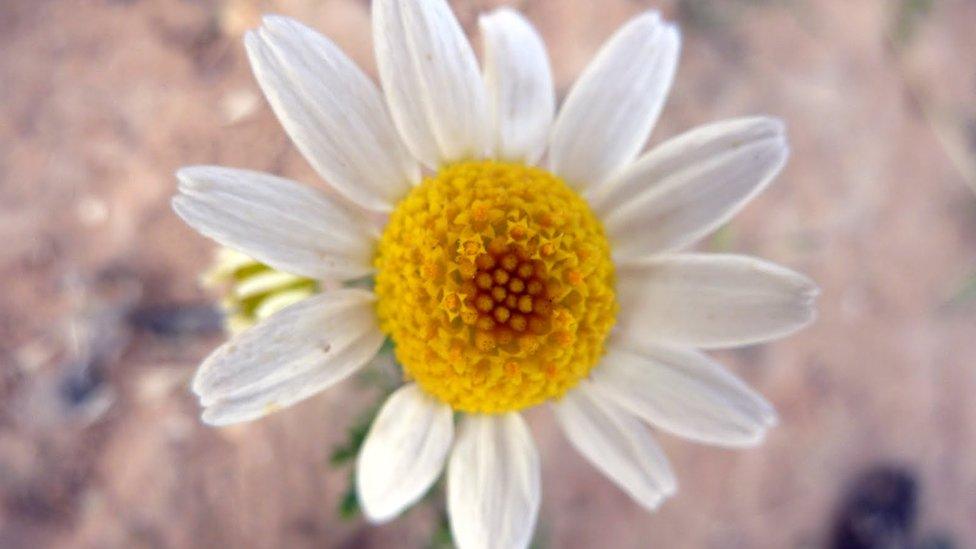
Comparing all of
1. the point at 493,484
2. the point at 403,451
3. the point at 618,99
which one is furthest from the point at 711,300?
the point at 403,451

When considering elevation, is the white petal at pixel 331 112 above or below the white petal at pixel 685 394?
above

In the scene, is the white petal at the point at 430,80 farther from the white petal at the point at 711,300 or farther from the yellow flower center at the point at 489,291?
the white petal at the point at 711,300

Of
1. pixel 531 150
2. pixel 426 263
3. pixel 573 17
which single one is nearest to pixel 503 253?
pixel 426 263

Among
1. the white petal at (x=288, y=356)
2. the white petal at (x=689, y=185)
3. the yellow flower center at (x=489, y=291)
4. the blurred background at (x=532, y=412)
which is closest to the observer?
the white petal at (x=288, y=356)

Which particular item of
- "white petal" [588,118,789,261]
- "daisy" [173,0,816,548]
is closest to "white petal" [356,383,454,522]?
"daisy" [173,0,816,548]

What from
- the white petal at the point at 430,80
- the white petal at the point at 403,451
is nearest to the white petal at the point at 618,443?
the white petal at the point at 403,451

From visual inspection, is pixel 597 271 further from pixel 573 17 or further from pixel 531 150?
pixel 573 17
